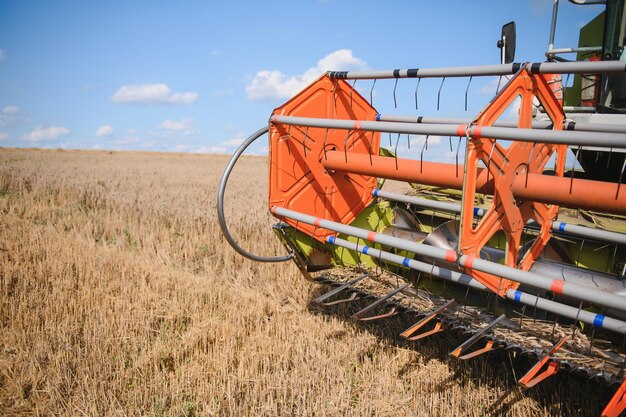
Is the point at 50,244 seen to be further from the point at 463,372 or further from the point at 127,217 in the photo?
the point at 463,372

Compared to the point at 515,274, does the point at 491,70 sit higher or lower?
higher

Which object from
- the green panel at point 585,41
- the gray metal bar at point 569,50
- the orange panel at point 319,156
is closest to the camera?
the orange panel at point 319,156

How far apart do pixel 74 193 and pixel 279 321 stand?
7.35 meters

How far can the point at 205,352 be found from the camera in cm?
341

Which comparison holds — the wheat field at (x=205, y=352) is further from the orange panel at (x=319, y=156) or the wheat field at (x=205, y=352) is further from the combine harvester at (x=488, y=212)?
the orange panel at (x=319, y=156)

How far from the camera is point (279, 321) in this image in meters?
3.84

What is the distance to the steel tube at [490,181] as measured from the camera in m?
2.44

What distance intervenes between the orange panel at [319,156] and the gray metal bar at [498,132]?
0.36m

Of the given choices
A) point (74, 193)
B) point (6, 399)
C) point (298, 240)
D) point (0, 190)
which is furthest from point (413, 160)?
point (0, 190)

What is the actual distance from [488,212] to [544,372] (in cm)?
86

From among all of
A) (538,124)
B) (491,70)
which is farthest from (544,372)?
(491,70)

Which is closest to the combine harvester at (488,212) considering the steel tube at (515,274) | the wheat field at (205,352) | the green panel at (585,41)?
the steel tube at (515,274)

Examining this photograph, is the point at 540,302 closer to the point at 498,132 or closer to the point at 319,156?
the point at 498,132

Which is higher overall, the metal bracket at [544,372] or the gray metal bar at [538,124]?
the gray metal bar at [538,124]
